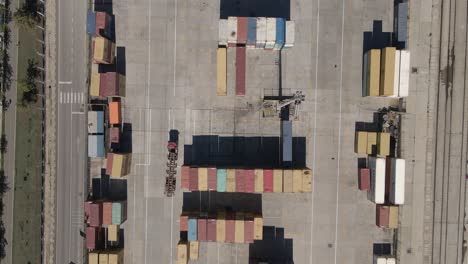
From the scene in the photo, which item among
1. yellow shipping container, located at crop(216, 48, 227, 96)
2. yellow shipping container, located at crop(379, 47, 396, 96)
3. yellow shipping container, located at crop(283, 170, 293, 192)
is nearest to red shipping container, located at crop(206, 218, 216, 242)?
yellow shipping container, located at crop(283, 170, 293, 192)

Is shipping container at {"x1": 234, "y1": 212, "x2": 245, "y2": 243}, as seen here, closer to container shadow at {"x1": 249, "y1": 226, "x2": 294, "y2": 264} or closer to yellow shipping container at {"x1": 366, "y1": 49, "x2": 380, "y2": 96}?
container shadow at {"x1": 249, "y1": 226, "x2": 294, "y2": 264}

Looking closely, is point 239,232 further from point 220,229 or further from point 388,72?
point 388,72

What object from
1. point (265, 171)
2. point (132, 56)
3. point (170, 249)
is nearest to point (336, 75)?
point (265, 171)

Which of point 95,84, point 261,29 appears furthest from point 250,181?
point 95,84

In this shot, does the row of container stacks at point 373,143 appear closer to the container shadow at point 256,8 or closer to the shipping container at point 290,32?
the shipping container at point 290,32

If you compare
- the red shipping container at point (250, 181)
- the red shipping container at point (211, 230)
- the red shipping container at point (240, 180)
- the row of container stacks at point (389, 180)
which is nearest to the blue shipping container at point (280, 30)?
the red shipping container at point (250, 181)
